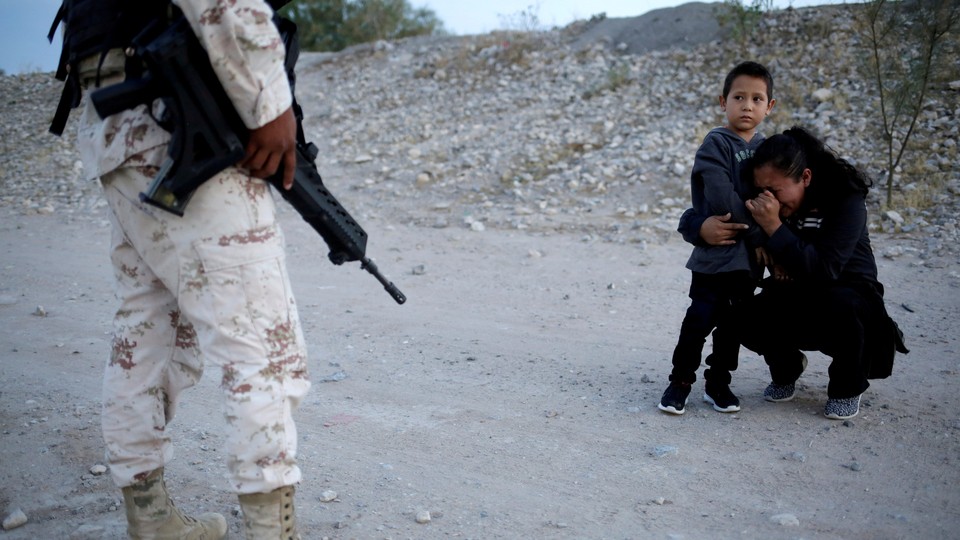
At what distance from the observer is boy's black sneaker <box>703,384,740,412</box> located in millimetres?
3133

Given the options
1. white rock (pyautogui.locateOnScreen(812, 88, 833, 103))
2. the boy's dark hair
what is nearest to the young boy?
the boy's dark hair

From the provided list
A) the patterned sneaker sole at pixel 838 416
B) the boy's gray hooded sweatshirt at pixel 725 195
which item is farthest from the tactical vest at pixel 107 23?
the patterned sneaker sole at pixel 838 416

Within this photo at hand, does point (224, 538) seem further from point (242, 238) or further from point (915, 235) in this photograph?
point (915, 235)

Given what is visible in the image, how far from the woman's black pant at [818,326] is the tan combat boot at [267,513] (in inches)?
82.6

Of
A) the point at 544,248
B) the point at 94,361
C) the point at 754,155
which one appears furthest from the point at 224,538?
the point at 544,248

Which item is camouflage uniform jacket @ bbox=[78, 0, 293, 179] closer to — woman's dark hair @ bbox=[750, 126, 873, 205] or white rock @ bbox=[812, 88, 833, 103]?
woman's dark hair @ bbox=[750, 126, 873, 205]

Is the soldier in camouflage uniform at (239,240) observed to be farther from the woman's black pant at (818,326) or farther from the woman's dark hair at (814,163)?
the woman's black pant at (818,326)

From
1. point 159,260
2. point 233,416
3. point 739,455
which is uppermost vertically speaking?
point 159,260

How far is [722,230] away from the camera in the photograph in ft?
9.68

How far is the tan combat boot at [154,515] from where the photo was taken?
80.7 inches

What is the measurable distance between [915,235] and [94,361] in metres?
5.86

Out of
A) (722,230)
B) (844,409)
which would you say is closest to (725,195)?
(722,230)

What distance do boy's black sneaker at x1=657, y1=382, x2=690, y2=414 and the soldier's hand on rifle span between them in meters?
1.96

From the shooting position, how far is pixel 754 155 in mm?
3018
